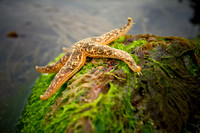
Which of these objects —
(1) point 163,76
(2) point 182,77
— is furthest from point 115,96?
(2) point 182,77

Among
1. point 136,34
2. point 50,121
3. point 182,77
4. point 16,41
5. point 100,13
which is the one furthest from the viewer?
point 100,13

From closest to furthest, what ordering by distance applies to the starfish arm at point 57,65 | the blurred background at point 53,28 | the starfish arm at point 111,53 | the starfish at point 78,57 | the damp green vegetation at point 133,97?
the damp green vegetation at point 133,97
the starfish arm at point 111,53
the starfish at point 78,57
the starfish arm at point 57,65
the blurred background at point 53,28

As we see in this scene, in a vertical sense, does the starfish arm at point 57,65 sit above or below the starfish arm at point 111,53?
below

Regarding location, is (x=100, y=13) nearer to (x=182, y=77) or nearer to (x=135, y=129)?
(x=182, y=77)

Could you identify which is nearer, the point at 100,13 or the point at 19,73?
the point at 19,73

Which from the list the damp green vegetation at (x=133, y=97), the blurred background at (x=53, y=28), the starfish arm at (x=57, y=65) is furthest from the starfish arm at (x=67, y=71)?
the blurred background at (x=53, y=28)

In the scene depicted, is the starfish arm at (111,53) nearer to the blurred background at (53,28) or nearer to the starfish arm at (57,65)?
the starfish arm at (57,65)

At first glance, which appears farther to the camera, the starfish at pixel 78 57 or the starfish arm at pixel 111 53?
the starfish at pixel 78 57
